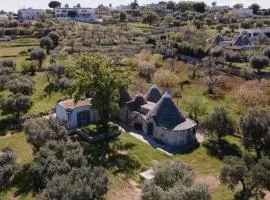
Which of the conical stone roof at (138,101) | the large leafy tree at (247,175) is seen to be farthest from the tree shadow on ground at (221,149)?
the conical stone roof at (138,101)

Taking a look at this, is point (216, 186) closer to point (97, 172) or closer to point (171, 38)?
point (97, 172)

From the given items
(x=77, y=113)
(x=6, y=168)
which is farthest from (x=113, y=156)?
(x=6, y=168)

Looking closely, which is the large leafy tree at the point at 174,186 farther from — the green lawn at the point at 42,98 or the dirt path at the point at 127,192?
the green lawn at the point at 42,98

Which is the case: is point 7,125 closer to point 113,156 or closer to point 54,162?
point 113,156

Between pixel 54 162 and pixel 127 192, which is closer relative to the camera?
pixel 54 162

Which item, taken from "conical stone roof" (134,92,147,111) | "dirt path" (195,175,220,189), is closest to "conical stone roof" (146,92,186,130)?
Answer: "conical stone roof" (134,92,147,111)

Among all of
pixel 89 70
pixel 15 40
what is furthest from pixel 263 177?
pixel 15 40
